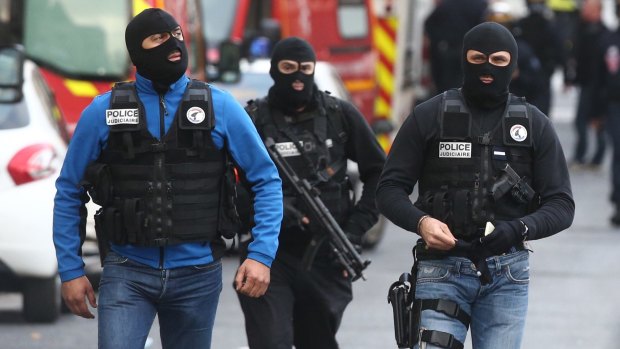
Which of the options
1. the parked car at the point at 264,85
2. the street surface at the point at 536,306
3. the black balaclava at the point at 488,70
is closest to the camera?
the black balaclava at the point at 488,70

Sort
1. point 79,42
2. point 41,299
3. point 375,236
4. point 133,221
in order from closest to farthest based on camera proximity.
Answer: point 133,221 < point 41,299 < point 375,236 < point 79,42

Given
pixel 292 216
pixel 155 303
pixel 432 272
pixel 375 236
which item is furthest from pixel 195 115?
pixel 375 236

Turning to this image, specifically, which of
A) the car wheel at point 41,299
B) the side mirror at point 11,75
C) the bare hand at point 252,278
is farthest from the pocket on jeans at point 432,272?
the side mirror at point 11,75

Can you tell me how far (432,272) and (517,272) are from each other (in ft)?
0.93

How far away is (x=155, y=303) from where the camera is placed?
17.9 ft

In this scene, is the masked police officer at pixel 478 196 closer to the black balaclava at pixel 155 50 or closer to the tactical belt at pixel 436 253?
the tactical belt at pixel 436 253

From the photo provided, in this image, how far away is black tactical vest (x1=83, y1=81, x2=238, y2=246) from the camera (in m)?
5.38

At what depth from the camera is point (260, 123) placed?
6848 mm

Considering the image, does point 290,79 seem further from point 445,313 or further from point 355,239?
point 445,313

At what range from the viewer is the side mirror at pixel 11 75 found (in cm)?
939

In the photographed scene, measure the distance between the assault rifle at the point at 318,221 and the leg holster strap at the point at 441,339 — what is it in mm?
1255

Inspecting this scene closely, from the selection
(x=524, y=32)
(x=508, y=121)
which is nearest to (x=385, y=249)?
(x=524, y=32)

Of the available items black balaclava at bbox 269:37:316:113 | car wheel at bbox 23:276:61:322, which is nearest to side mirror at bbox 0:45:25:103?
car wheel at bbox 23:276:61:322

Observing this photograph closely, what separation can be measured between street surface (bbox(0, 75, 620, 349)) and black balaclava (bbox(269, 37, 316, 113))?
7.49 ft
